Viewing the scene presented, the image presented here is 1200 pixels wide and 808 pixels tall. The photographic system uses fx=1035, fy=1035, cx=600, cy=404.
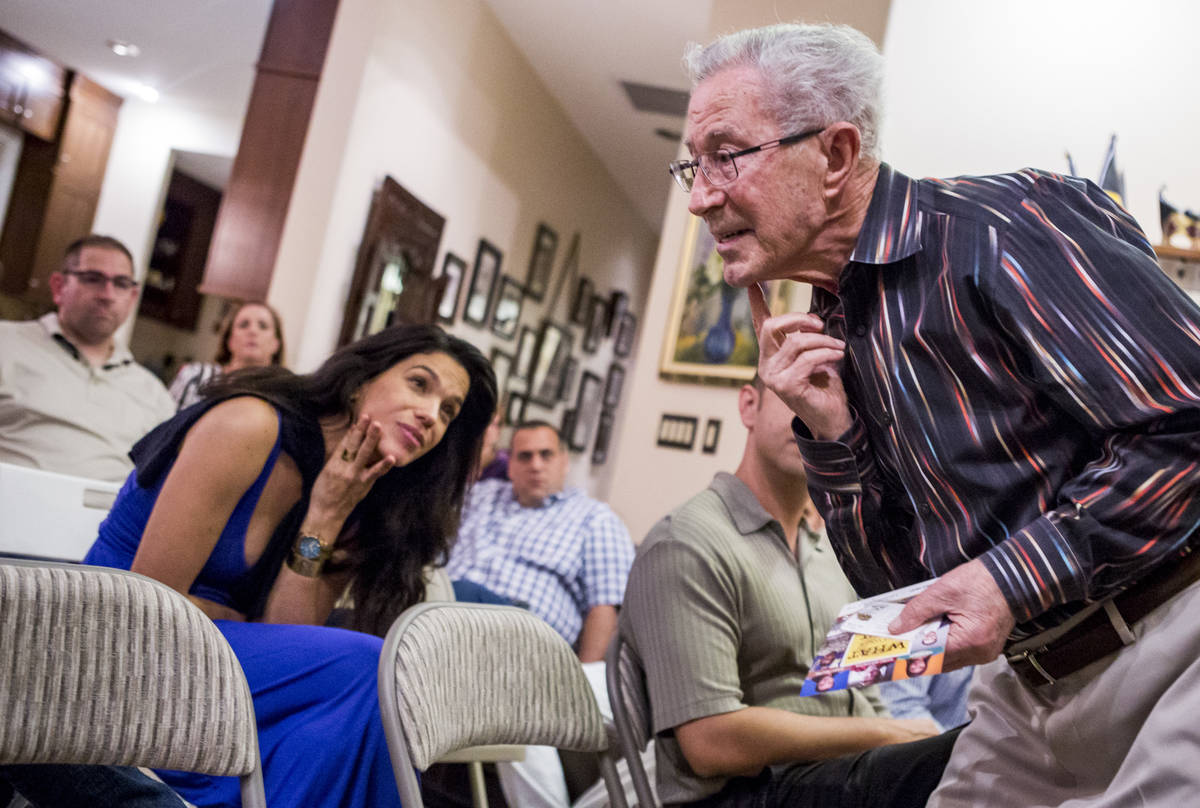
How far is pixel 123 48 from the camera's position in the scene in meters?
7.39

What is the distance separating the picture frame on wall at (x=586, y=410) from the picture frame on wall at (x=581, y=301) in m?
0.49

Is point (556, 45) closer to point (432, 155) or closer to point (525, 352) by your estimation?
point (432, 155)

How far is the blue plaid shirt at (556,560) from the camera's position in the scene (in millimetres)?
3457

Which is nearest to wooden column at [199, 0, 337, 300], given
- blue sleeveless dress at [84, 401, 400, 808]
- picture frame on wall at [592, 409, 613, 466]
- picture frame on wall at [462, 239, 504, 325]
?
picture frame on wall at [462, 239, 504, 325]

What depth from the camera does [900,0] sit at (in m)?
3.60

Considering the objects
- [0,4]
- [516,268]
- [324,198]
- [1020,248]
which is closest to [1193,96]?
[1020,248]

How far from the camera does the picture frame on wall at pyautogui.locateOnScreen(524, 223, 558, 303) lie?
274 inches

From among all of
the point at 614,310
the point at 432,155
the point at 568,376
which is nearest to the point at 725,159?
the point at 432,155

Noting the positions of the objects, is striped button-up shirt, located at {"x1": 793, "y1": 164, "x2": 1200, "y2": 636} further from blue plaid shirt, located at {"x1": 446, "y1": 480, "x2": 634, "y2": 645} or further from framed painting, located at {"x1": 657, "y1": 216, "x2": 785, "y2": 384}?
framed painting, located at {"x1": 657, "y1": 216, "x2": 785, "y2": 384}

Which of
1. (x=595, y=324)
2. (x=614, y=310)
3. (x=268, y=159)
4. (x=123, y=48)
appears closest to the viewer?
(x=268, y=159)

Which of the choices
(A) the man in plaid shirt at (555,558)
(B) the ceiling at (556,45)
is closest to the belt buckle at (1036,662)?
(A) the man in plaid shirt at (555,558)

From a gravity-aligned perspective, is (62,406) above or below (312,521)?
below

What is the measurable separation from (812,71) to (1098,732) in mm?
792

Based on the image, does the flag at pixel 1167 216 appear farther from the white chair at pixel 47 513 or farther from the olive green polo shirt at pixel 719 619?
the white chair at pixel 47 513
